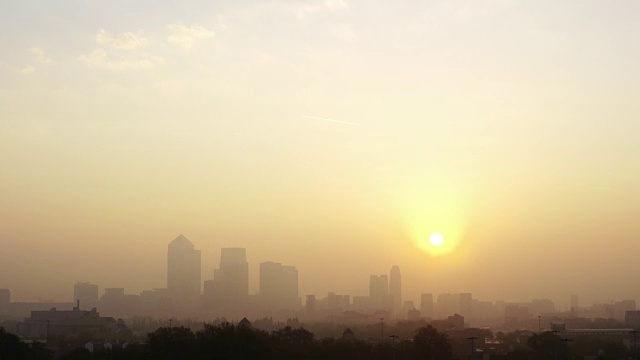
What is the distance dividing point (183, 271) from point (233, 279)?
18.6 m

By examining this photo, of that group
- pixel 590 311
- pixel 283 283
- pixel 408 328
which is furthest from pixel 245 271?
pixel 408 328

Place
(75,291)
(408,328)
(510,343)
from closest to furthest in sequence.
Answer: (510,343)
(408,328)
(75,291)

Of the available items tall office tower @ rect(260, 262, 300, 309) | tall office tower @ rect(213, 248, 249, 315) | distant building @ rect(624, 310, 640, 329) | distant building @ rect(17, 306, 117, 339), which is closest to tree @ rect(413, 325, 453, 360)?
distant building @ rect(17, 306, 117, 339)

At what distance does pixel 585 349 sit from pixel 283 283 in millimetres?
119636

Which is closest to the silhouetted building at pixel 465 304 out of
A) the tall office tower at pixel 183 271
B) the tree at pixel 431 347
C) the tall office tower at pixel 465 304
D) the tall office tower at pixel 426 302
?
the tall office tower at pixel 465 304

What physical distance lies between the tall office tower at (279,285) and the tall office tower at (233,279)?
3.77 meters

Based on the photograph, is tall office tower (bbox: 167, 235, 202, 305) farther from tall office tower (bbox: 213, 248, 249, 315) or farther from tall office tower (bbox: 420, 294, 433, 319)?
tall office tower (bbox: 420, 294, 433, 319)

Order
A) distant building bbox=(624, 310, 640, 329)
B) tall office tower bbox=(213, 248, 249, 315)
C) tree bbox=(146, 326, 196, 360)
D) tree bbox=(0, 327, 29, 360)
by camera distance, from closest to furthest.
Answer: tree bbox=(146, 326, 196, 360) → tree bbox=(0, 327, 29, 360) → distant building bbox=(624, 310, 640, 329) → tall office tower bbox=(213, 248, 249, 315)

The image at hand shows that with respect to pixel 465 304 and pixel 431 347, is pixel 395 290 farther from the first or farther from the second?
pixel 431 347

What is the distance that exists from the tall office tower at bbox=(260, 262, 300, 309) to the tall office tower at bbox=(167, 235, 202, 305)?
509 inches

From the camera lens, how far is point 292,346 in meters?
40.7

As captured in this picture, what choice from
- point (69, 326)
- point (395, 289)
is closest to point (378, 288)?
point (395, 289)

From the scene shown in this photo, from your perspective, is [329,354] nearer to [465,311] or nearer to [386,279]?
[465,311]

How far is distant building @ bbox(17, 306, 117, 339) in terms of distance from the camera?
77500mm
